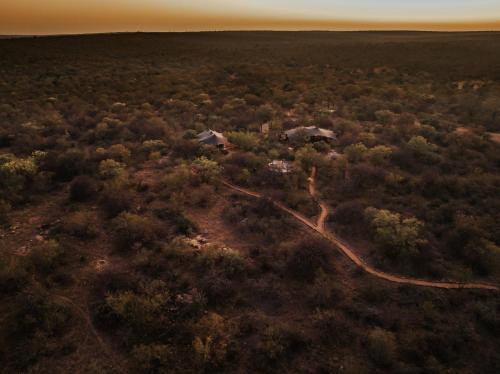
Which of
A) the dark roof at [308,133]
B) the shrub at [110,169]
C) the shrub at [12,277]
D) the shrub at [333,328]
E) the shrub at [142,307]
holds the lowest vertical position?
the shrub at [333,328]

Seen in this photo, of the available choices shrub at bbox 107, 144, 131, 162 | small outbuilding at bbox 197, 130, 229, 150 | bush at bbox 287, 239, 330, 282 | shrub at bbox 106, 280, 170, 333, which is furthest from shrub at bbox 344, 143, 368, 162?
shrub at bbox 106, 280, 170, 333

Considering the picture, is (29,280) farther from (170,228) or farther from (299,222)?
(299,222)

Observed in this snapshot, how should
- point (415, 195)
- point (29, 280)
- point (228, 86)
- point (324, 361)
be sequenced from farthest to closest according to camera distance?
point (228, 86), point (415, 195), point (29, 280), point (324, 361)

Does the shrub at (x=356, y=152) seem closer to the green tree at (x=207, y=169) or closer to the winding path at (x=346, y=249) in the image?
the winding path at (x=346, y=249)

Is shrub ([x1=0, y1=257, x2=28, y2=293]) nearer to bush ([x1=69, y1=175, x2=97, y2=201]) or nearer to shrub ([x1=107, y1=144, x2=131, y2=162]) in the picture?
bush ([x1=69, y1=175, x2=97, y2=201])

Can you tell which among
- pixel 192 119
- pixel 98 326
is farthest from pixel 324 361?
pixel 192 119

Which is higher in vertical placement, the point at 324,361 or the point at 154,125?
the point at 154,125

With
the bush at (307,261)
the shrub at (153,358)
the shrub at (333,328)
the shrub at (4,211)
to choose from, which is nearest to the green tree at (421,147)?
the bush at (307,261)
